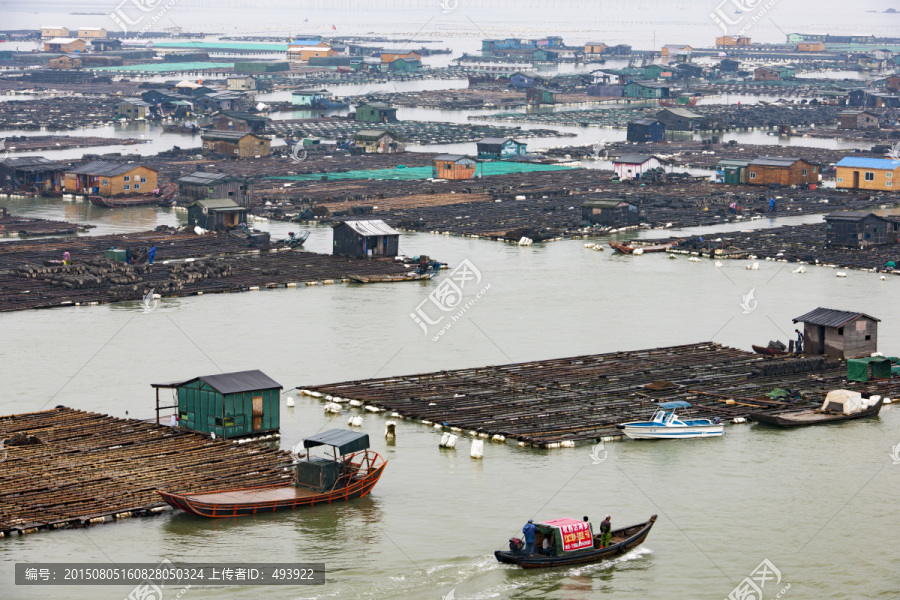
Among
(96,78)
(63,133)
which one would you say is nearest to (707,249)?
(63,133)

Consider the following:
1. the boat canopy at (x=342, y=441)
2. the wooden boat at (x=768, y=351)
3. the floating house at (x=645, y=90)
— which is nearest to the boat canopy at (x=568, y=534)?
the boat canopy at (x=342, y=441)

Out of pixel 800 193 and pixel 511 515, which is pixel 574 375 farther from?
pixel 800 193

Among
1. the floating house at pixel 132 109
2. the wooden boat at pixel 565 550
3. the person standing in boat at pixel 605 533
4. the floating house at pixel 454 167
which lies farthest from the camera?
the floating house at pixel 132 109

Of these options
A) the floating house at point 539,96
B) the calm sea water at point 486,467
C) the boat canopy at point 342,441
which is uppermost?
the floating house at point 539,96

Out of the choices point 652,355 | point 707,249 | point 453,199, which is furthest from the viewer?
point 453,199

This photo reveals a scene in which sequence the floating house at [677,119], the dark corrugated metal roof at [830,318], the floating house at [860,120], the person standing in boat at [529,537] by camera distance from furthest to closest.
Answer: the floating house at [860,120], the floating house at [677,119], the dark corrugated metal roof at [830,318], the person standing in boat at [529,537]

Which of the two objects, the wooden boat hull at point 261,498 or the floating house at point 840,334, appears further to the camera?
the floating house at point 840,334

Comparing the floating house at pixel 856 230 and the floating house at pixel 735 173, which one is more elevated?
the floating house at pixel 735 173

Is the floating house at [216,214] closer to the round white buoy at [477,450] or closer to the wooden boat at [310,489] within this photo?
the round white buoy at [477,450]
